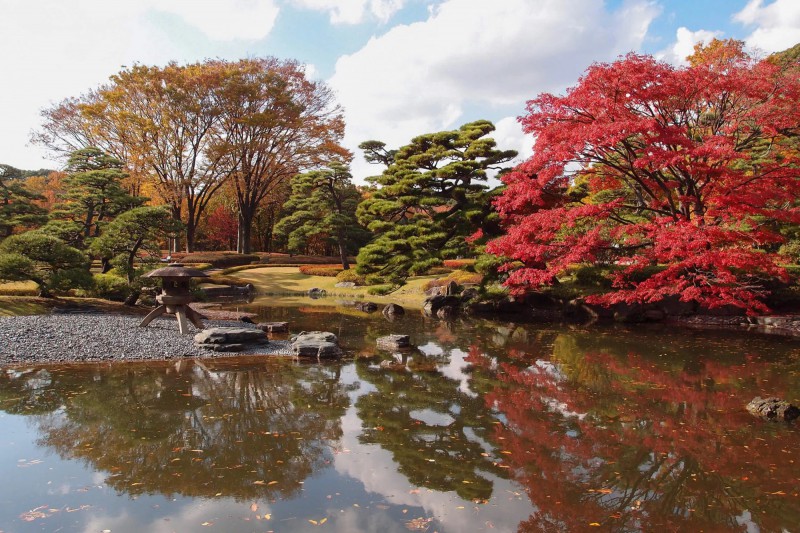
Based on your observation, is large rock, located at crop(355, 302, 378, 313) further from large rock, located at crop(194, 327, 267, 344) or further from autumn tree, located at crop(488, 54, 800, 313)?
large rock, located at crop(194, 327, 267, 344)

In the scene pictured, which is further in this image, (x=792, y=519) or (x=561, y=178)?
(x=561, y=178)

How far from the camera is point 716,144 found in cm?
1195

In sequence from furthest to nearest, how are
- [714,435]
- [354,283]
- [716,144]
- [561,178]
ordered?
1. [354,283]
2. [561,178]
3. [716,144]
4. [714,435]

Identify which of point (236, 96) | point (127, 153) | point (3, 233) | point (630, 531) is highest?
point (236, 96)

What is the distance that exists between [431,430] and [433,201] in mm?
12772

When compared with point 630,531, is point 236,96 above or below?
above

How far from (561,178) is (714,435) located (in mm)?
10994

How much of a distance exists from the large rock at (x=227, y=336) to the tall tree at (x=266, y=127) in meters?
20.1

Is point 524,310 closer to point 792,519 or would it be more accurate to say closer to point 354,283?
point 354,283

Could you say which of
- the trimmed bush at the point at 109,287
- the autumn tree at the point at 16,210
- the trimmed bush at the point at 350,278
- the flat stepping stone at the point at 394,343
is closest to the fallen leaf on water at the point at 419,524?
the flat stepping stone at the point at 394,343

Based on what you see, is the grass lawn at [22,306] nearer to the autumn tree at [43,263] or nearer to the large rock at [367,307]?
the autumn tree at [43,263]

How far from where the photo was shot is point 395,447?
202 inches

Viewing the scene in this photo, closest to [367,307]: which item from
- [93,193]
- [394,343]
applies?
[394,343]

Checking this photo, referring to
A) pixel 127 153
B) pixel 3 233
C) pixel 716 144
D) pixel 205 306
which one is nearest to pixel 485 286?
pixel 716 144
